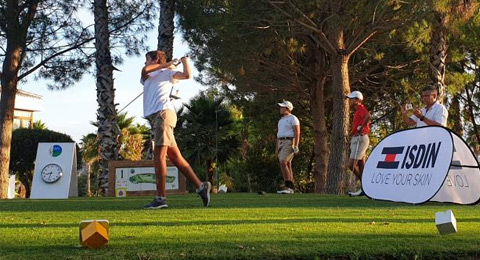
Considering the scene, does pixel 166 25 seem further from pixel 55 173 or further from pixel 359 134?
pixel 359 134

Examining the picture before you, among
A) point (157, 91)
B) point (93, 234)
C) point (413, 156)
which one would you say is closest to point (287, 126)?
point (413, 156)

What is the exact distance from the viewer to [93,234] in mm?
3514

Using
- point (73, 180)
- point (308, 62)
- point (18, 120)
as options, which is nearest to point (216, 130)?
point (308, 62)

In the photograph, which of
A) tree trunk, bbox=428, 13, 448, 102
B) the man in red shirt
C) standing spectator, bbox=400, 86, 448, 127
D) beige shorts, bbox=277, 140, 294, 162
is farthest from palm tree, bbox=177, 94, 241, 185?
standing spectator, bbox=400, 86, 448, 127

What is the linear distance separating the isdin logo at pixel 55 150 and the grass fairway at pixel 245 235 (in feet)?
18.7

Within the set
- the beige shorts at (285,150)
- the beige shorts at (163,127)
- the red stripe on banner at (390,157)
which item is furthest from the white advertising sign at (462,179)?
the beige shorts at (285,150)

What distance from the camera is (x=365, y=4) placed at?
12133 millimetres

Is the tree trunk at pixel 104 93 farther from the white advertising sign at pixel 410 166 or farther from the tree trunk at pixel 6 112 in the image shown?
the white advertising sign at pixel 410 166

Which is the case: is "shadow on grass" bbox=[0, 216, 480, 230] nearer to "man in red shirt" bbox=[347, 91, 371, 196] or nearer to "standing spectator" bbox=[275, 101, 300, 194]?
"man in red shirt" bbox=[347, 91, 371, 196]

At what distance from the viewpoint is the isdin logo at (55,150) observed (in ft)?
38.9

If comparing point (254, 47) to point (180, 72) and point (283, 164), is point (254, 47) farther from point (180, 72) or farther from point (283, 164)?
point (180, 72)

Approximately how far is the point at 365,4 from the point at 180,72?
659 cm

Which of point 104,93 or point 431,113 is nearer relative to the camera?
point 431,113

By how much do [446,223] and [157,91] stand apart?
12.0 ft
